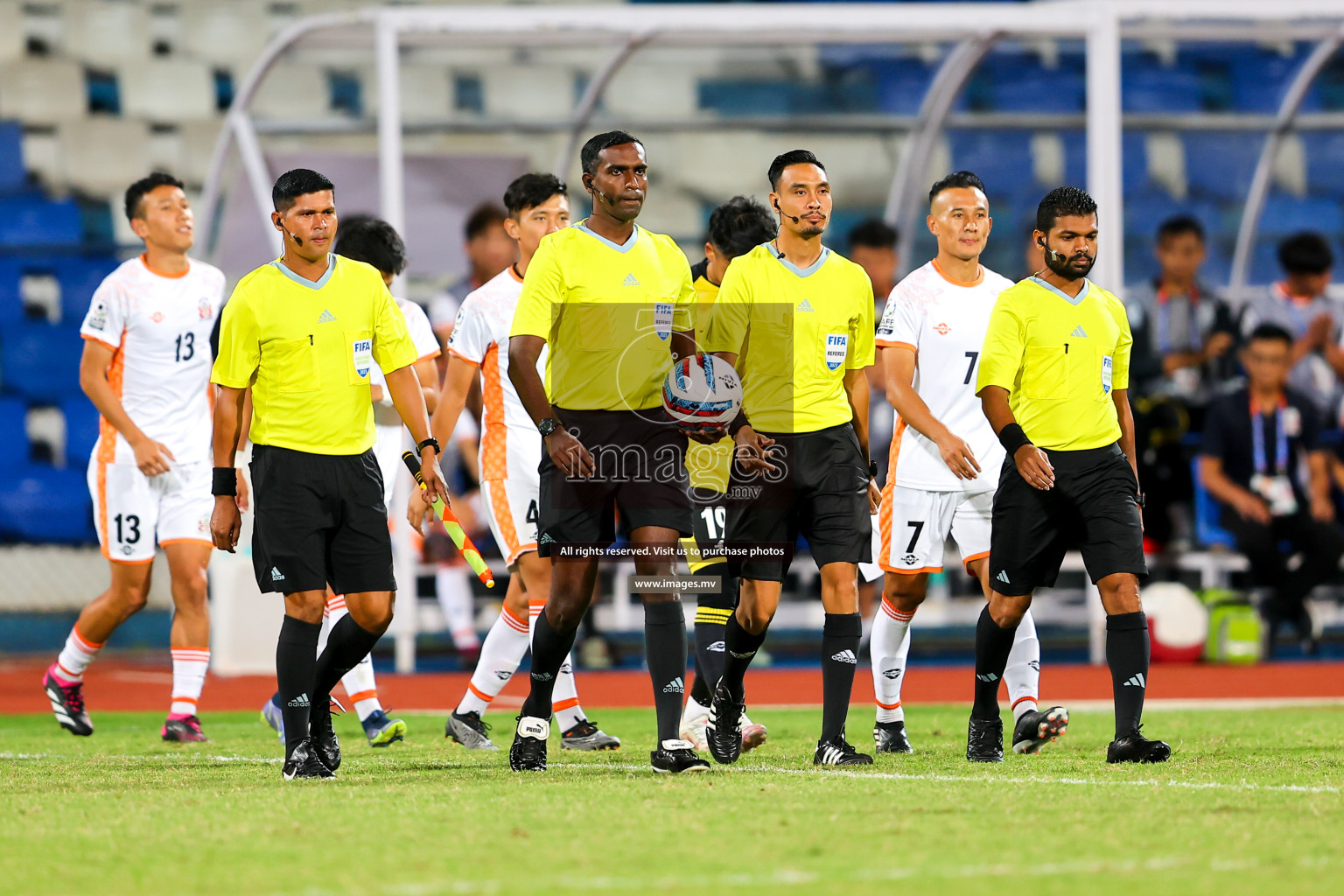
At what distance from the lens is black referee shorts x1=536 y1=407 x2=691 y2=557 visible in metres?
6.07

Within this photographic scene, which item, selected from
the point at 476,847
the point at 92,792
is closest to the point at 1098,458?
the point at 476,847

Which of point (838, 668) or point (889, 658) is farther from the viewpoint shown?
point (889, 658)

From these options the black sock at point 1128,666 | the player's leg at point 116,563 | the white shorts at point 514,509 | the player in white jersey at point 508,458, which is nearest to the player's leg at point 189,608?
the player's leg at point 116,563

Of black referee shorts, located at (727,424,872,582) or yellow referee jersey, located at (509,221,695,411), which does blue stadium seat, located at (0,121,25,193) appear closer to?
yellow referee jersey, located at (509,221,695,411)

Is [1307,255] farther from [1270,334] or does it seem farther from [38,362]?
[38,362]

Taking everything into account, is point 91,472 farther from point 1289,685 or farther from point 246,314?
point 1289,685

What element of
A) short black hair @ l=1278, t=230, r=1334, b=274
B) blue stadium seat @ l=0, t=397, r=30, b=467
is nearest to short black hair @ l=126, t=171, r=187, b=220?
blue stadium seat @ l=0, t=397, r=30, b=467

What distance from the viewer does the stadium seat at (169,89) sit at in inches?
695

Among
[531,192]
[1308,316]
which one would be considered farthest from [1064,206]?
[1308,316]

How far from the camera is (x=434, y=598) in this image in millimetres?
13820

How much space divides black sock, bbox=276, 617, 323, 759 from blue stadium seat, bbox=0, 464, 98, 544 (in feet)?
31.6

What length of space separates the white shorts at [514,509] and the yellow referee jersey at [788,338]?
129 cm

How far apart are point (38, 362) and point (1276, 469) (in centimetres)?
1056

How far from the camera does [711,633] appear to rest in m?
7.54
